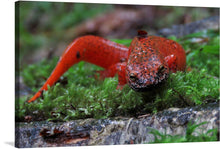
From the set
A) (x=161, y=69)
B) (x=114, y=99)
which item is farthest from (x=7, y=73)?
(x=161, y=69)

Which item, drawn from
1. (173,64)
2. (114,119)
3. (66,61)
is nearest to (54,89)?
(66,61)

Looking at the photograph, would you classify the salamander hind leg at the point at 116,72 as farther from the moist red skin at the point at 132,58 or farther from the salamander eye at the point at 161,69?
the salamander eye at the point at 161,69

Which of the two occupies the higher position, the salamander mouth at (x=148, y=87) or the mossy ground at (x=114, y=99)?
the salamander mouth at (x=148, y=87)

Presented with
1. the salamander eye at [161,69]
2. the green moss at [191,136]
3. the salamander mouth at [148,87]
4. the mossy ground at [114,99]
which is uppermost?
the salamander eye at [161,69]

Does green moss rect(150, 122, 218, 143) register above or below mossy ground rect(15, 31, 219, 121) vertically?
below

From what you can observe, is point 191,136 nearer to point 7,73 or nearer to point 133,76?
point 133,76

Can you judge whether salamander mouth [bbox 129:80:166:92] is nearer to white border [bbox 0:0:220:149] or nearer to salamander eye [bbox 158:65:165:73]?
salamander eye [bbox 158:65:165:73]

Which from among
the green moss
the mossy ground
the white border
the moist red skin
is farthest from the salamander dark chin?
the white border

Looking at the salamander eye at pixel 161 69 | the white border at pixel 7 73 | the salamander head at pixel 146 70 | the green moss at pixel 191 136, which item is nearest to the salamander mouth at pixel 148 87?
the salamander head at pixel 146 70

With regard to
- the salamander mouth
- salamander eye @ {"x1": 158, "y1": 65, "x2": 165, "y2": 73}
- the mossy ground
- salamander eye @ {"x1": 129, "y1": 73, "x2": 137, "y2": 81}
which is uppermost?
salamander eye @ {"x1": 158, "y1": 65, "x2": 165, "y2": 73}

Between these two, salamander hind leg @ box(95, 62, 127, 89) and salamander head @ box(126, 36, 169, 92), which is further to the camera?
salamander hind leg @ box(95, 62, 127, 89)
